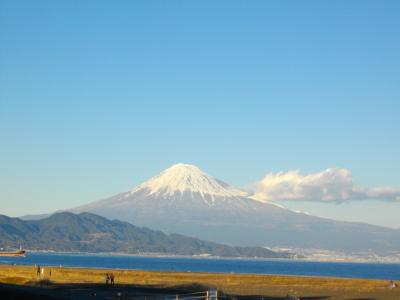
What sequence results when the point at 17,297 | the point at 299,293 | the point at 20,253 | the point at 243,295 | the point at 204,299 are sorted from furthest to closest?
1. the point at 20,253
2. the point at 299,293
3. the point at 243,295
4. the point at 204,299
5. the point at 17,297

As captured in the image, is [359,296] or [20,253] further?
[20,253]

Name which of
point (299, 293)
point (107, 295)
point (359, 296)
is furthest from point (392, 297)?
point (107, 295)

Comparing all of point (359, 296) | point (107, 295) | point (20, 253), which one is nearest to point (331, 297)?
point (359, 296)

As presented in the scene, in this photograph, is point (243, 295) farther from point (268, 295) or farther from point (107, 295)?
point (107, 295)

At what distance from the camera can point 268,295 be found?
67.6 meters

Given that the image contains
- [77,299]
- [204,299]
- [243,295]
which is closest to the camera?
[77,299]

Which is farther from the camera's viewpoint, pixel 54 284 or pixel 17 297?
pixel 54 284

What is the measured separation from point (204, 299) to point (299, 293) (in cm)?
1604

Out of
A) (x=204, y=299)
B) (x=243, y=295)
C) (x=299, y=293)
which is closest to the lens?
(x=204, y=299)

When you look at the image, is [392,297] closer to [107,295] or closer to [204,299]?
[204,299]

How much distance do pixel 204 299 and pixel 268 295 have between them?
10970 mm

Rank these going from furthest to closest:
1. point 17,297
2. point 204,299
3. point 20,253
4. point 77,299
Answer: point 20,253
point 204,299
point 77,299
point 17,297

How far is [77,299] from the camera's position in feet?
177

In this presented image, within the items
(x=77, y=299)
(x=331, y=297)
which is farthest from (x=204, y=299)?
(x=331, y=297)
